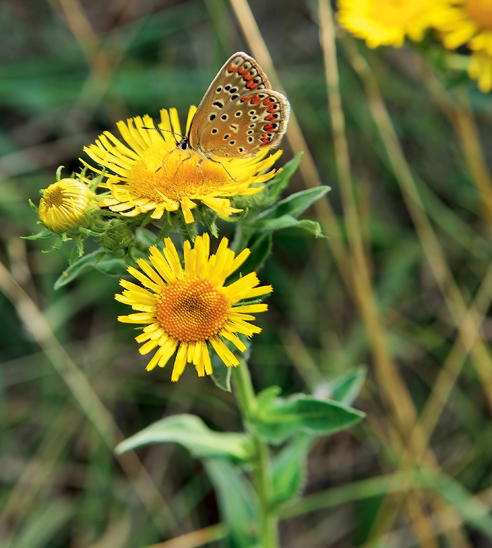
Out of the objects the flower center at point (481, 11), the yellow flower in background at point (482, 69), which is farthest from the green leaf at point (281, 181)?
the flower center at point (481, 11)

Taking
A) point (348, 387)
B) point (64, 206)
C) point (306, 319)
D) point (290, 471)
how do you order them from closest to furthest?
point (64, 206)
point (290, 471)
point (348, 387)
point (306, 319)

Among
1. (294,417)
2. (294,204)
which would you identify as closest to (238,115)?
(294,204)

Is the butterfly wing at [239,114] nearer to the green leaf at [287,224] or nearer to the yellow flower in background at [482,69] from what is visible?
the green leaf at [287,224]

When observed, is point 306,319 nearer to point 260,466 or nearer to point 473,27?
point 260,466

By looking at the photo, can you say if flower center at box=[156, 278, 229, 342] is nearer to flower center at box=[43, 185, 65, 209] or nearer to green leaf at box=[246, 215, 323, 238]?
green leaf at box=[246, 215, 323, 238]

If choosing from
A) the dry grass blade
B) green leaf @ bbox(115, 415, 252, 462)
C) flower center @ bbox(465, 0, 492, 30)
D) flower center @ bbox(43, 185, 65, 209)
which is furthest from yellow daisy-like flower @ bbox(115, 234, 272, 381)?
flower center @ bbox(465, 0, 492, 30)

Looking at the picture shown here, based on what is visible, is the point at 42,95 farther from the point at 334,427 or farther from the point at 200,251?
the point at 334,427
